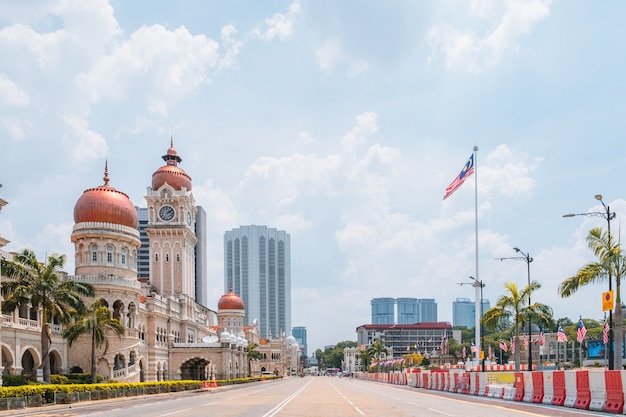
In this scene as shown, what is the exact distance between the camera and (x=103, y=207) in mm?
65562

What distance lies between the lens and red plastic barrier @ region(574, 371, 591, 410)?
25.7 metres

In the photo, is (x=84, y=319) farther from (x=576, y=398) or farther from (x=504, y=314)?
(x=576, y=398)

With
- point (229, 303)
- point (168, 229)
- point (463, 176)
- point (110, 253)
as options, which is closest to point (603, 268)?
point (463, 176)

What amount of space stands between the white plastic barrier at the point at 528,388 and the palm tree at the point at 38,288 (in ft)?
96.3

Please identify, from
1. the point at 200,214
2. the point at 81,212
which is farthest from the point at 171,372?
the point at 200,214

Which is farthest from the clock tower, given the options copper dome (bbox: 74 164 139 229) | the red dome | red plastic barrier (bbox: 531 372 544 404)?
red plastic barrier (bbox: 531 372 544 404)

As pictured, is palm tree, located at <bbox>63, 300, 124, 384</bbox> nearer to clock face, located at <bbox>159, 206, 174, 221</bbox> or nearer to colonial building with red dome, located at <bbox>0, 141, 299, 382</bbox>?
colonial building with red dome, located at <bbox>0, 141, 299, 382</bbox>

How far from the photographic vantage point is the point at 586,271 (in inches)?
1212

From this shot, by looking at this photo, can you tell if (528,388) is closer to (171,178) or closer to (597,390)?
(597,390)

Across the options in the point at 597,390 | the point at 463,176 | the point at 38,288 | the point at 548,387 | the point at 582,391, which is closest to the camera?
the point at 597,390

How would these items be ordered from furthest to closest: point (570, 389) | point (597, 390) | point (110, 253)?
point (110, 253) < point (570, 389) < point (597, 390)

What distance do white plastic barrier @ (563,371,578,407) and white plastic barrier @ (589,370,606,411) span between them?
56.0 inches

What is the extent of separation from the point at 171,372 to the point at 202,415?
202 feet

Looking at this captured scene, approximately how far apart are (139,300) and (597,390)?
2157 inches
